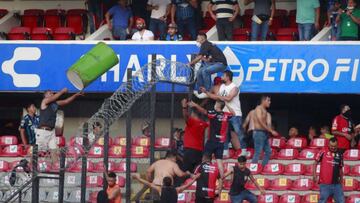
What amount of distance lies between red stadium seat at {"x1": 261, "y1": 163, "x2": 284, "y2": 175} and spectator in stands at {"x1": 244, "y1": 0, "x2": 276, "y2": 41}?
110 inches

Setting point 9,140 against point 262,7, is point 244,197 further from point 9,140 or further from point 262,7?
point 9,140

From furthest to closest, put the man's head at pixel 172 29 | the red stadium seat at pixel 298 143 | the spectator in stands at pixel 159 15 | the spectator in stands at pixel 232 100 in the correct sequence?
the spectator in stands at pixel 159 15
the man's head at pixel 172 29
the red stadium seat at pixel 298 143
the spectator in stands at pixel 232 100

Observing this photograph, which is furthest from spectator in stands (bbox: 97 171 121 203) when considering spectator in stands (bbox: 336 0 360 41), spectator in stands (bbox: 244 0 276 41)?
spectator in stands (bbox: 336 0 360 41)

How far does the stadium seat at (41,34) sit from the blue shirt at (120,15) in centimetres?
130

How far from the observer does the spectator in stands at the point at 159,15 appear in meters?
24.7

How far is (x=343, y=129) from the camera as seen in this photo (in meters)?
22.8

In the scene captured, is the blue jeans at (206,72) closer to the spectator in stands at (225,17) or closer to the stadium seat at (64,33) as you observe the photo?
the spectator in stands at (225,17)

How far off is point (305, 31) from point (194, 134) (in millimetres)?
3809

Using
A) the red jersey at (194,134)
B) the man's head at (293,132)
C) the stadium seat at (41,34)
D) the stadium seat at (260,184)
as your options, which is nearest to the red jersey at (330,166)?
the stadium seat at (260,184)

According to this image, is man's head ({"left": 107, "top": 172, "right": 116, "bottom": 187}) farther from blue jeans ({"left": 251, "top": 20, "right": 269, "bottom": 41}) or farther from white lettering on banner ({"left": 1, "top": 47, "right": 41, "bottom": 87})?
blue jeans ({"left": 251, "top": 20, "right": 269, "bottom": 41})

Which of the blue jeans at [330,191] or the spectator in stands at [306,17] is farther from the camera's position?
the spectator in stands at [306,17]

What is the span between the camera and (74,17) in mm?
26266

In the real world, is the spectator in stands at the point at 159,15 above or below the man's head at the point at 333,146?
above

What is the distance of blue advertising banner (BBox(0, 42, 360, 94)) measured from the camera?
23.2m
